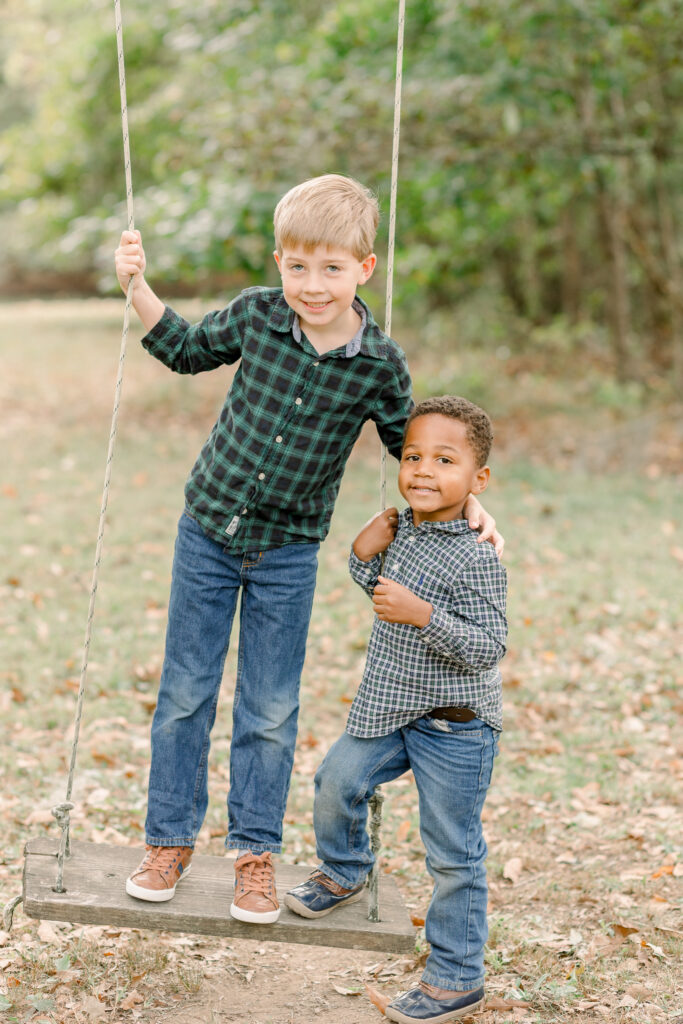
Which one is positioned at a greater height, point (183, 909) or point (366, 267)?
point (366, 267)

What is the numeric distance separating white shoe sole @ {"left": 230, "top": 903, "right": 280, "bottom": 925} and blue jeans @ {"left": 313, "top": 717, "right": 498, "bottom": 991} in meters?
0.22

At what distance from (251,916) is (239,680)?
23.3 inches

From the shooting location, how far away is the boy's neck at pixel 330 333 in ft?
9.24

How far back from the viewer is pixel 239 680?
9.77 ft

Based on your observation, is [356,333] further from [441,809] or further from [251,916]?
[251,916]

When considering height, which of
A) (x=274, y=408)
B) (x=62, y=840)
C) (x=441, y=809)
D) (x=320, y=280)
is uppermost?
(x=320, y=280)

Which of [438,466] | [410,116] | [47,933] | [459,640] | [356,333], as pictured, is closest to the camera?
[459,640]

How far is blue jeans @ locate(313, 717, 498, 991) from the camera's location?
2.78 metres

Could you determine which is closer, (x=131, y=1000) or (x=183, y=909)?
(x=183, y=909)

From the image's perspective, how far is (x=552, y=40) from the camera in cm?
931

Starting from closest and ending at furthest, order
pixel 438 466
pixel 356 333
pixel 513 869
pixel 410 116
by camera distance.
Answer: pixel 438 466
pixel 356 333
pixel 513 869
pixel 410 116

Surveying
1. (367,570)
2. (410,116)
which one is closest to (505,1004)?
(367,570)

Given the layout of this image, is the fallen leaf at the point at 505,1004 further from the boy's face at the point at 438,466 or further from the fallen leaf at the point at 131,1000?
the boy's face at the point at 438,466

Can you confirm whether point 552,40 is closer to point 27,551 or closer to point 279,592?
point 27,551
